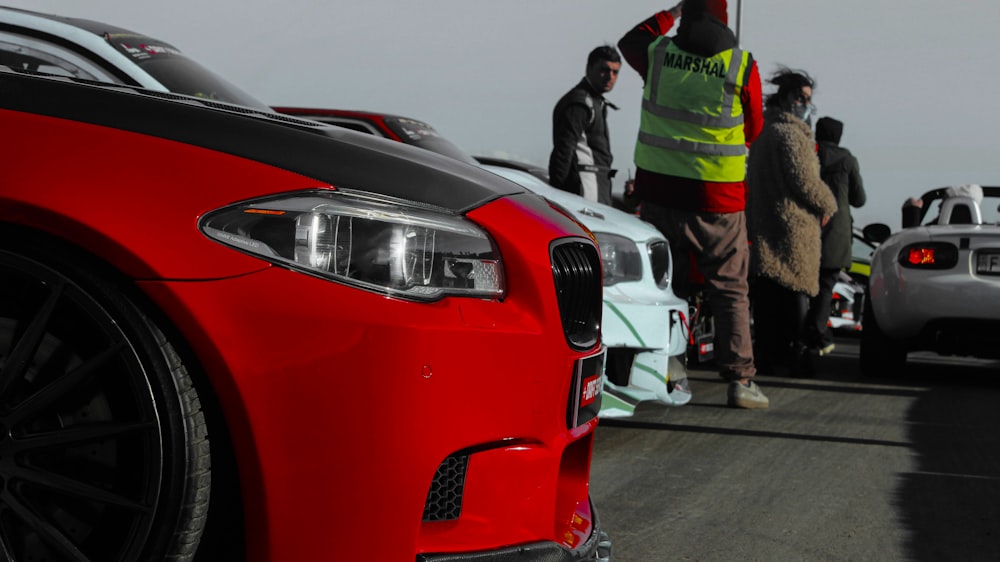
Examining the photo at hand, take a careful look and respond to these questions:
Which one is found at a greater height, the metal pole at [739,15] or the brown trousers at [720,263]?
the metal pole at [739,15]

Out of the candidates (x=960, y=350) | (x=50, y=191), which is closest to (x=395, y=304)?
(x=50, y=191)

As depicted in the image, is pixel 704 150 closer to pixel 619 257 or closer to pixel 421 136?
pixel 619 257

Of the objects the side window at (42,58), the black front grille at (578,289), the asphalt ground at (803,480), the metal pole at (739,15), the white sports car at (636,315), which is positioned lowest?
the asphalt ground at (803,480)

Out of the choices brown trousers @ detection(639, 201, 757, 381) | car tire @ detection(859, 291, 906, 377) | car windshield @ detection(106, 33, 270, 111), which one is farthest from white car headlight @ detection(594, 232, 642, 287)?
car tire @ detection(859, 291, 906, 377)

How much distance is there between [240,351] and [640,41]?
5132mm

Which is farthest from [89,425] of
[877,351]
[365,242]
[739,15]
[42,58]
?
[739,15]

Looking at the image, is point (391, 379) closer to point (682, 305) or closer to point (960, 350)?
point (682, 305)

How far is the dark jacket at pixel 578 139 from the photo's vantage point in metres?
7.97

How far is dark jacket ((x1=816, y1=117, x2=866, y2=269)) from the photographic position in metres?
10.1

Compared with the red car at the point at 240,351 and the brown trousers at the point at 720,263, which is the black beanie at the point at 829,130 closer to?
the brown trousers at the point at 720,263

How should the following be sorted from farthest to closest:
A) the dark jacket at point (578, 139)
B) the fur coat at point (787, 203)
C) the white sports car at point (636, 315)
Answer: the fur coat at point (787, 203)
the dark jacket at point (578, 139)
the white sports car at point (636, 315)

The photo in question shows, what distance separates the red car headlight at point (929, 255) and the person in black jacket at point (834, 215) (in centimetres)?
106

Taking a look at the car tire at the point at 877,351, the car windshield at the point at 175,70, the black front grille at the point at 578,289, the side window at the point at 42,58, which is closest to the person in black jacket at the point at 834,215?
the car tire at the point at 877,351

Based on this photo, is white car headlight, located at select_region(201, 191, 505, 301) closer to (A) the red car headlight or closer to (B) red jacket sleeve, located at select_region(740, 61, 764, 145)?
(B) red jacket sleeve, located at select_region(740, 61, 764, 145)
